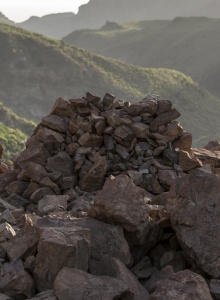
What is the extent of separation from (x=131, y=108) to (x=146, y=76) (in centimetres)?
5101

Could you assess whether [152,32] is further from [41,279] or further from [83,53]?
[41,279]

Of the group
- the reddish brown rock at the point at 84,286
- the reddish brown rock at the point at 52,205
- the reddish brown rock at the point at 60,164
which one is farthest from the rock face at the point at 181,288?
the reddish brown rock at the point at 60,164

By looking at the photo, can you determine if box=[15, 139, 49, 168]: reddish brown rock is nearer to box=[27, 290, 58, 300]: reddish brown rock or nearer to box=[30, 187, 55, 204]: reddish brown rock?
box=[30, 187, 55, 204]: reddish brown rock

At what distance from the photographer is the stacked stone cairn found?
5.92 m

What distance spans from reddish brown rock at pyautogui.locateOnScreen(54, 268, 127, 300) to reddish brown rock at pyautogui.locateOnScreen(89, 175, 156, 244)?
4.45 ft

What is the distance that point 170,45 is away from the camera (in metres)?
106

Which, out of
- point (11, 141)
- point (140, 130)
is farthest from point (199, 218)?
point (11, 141)

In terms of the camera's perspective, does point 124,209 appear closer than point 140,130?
Yes

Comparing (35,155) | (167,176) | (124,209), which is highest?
(124,209)

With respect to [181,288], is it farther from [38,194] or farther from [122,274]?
[38,194]

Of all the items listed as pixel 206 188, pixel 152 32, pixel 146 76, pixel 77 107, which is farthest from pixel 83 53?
pixel 152 32

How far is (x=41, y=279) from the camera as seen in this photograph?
5.98 meters

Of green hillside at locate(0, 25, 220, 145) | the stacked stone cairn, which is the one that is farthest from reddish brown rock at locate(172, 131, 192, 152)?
green hillside at locate(0, 25, 220, 145)

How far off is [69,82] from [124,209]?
157 ft
